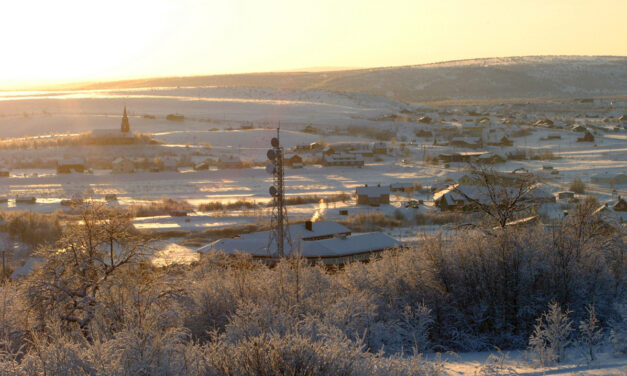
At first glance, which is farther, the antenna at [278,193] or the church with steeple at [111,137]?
the church with steeple at [111,137]

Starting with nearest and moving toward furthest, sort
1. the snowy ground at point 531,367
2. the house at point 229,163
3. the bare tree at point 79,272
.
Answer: the snowy ground at point 531,367 → the bare tree at point 79,272 → the house at point 229,163

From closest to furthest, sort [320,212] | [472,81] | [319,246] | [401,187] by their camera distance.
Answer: [319,246]
[320,212]
[401,187]
[472,81]

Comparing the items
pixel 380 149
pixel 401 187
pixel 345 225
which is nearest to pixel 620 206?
pixel 345 225

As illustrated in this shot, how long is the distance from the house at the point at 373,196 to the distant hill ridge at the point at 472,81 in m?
90.4

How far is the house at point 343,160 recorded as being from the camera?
46.0 m

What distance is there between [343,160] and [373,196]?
15.1 m

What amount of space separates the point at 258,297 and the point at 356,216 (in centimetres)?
1766

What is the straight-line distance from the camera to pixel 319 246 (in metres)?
19.4

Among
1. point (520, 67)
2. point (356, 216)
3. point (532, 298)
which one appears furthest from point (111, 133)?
point (520, 67)

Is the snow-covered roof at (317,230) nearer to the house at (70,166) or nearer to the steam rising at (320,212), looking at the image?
the steam rising at (320,212)

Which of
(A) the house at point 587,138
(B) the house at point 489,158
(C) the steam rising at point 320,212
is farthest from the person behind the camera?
(A) the house at point 587,138

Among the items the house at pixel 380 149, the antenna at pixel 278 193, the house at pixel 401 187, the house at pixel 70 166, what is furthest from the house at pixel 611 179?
the house at pixel 70 166

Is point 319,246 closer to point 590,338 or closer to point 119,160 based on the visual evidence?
point 590,338

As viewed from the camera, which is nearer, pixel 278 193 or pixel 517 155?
pixel 278 193
